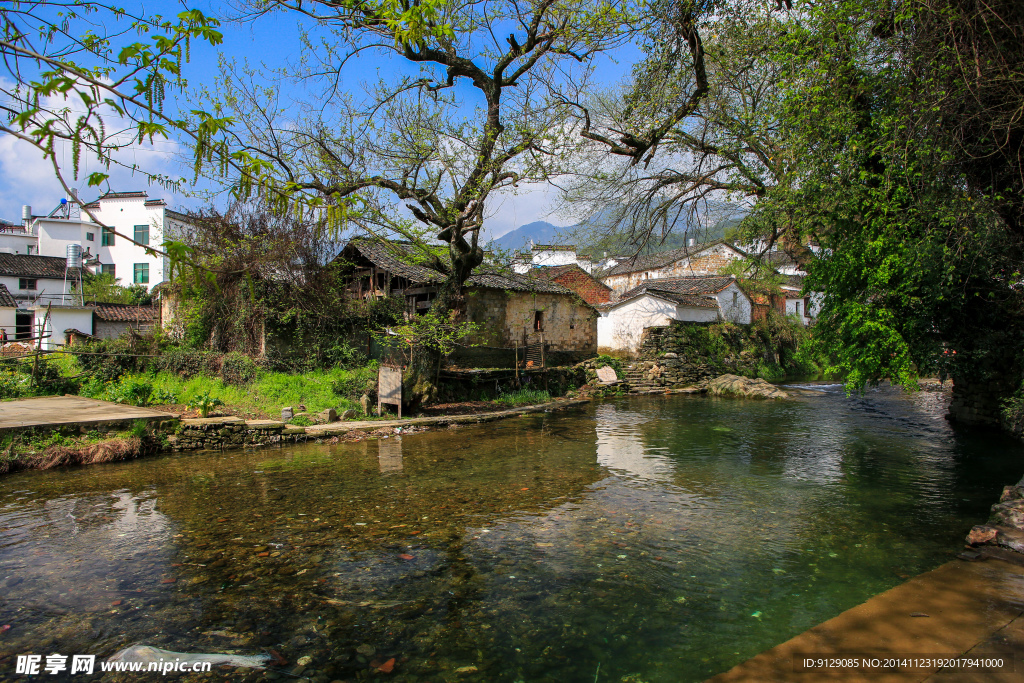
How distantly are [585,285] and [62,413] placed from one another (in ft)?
83.8

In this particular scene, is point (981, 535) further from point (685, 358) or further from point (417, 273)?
point (685, 358)

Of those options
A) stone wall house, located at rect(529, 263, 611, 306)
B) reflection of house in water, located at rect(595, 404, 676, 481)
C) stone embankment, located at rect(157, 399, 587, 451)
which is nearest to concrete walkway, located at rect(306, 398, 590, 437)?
stone embankment, located at rect(157, 399, 587, 451)

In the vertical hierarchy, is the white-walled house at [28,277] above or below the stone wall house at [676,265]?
below

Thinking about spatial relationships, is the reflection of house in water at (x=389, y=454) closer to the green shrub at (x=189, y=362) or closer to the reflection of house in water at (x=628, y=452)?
the reflection of house in water at (x=628, y=452)

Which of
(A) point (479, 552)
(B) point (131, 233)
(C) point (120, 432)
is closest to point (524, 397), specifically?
(C) point (120, 432)

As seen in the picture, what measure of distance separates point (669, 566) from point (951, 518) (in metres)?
3.74

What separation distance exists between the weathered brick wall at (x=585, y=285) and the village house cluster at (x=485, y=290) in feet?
0.24

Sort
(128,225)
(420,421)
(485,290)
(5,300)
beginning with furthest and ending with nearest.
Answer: (128,225)
(5,300)
(485,290)
(420,421)

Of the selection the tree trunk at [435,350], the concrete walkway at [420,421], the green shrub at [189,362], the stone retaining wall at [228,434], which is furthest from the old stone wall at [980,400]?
the green shrub at [189,362]

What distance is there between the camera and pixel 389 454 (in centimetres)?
972

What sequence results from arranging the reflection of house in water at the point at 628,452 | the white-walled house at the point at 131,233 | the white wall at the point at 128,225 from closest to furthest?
the reflection of house in water at the point at 628,452, the white-walled house at the point at 131,233, the white wall at the point at 128,225

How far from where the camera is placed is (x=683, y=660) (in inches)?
132

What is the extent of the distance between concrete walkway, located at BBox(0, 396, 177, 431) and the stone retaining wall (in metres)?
0.46

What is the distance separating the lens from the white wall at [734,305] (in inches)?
1088
